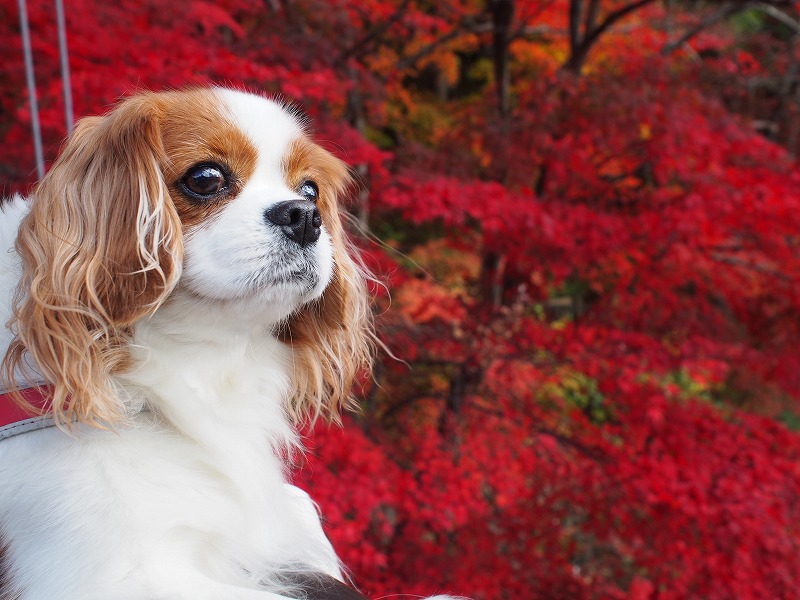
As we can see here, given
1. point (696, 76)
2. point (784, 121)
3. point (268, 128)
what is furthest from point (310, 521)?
point (784, 121)

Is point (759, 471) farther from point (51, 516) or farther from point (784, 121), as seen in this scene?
point (784, 121)

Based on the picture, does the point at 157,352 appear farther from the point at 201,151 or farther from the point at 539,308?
the point at 539,308

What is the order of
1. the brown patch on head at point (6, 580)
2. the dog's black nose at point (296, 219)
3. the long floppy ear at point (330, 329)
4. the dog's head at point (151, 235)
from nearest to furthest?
1. the brown patch on head at point (6, 580)
2. the dog's head at point (151, 235)
3. the dog's black nose at point (296, 219)
4. the long floppy ear at point (330, 329)

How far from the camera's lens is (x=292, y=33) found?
161 inches

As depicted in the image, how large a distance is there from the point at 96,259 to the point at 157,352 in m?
0.25

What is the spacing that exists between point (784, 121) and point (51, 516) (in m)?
6.75

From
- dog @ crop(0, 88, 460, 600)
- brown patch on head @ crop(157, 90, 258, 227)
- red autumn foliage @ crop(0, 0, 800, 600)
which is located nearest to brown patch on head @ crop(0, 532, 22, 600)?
dog @ crop(0, 88, 460, 600)

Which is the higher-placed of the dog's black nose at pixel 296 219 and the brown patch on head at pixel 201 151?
the brown patch on head at pixel 201 151

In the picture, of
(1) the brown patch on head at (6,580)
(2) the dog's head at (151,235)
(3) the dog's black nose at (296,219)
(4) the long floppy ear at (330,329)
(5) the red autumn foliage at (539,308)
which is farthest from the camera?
(5) the red autumn foliage at (539,308)

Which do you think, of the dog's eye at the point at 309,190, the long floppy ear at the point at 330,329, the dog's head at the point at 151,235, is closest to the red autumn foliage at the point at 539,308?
the long floppy ear at the point at 330,329

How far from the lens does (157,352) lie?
162 centimetres

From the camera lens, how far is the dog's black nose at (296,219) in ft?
5.27

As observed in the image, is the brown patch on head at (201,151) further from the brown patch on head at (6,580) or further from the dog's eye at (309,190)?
the brown patch on head at (6,580)

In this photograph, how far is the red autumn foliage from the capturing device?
348 cm
